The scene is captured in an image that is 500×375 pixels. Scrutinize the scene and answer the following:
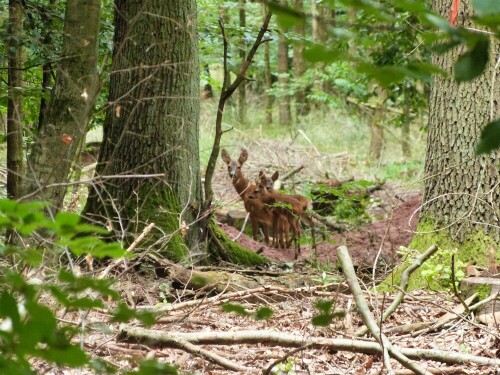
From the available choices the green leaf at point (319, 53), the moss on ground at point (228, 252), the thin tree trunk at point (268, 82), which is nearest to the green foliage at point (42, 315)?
the green leaf at point (319, 53)

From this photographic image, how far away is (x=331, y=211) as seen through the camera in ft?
44.2

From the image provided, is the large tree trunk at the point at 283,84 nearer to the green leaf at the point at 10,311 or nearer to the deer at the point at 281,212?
the deer at the point at 281,212

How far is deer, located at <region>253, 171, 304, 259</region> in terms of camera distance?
1113 centimetres

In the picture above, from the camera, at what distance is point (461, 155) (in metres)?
6.88

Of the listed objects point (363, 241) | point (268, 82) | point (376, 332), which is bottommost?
point (363, 241)

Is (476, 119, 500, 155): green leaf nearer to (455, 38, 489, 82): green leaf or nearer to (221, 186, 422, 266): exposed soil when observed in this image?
(455, 38, 489, 82): green leaf

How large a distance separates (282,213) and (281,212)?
3 centimetres

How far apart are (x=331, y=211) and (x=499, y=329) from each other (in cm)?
851

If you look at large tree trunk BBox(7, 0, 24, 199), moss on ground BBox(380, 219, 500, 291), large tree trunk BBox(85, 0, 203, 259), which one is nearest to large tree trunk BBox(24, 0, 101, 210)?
large tree trunk BBox(7, 0, 24, 199)

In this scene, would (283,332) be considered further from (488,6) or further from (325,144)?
(325,144)

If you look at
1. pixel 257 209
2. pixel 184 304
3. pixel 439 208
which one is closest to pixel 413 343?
pixel 184 304

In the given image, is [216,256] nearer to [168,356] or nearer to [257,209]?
[257,209]

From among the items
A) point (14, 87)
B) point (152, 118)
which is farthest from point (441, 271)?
point (14, 87)

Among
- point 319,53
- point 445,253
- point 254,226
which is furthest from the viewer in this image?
point 254,226
